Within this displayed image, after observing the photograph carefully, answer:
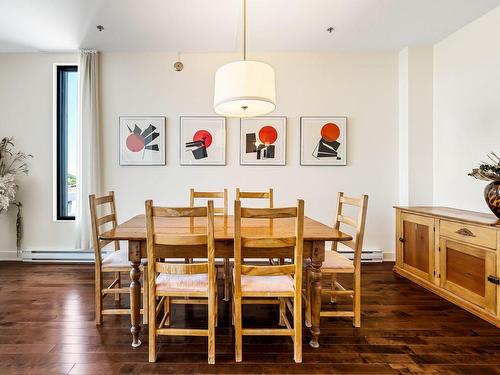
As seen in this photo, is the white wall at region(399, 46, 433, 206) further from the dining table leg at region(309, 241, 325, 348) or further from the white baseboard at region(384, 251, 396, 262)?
the dining table leg at region(309, 241, 325, 348)

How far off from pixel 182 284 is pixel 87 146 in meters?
2.70

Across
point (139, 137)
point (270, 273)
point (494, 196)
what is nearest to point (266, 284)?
point (270, 273)

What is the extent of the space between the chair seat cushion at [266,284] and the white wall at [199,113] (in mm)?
1994

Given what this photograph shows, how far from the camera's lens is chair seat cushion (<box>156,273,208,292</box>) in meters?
1.76

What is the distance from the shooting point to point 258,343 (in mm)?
1938

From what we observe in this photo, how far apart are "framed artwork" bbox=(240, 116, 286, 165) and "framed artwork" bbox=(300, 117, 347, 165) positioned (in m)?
0.28

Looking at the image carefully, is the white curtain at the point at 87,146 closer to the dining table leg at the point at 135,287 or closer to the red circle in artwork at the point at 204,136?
the red circle in artwork at the point at 204,136

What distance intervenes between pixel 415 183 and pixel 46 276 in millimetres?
4550

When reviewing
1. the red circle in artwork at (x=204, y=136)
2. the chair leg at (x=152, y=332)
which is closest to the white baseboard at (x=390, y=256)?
the red circle in artwork at (x=204, y=136)

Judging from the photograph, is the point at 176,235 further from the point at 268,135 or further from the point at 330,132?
the point at 330,132

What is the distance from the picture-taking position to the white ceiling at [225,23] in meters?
2.72

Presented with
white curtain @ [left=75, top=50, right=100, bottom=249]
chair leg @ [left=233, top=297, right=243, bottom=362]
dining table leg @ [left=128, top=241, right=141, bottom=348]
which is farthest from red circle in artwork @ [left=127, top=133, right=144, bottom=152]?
chair leg @ [left=233, top=297, right=243, bottom=362]

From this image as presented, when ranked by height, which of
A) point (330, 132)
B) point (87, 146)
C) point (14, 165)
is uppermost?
point (330, 132)

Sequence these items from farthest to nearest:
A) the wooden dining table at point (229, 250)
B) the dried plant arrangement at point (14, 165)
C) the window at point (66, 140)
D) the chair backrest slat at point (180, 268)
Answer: the window at point (66, 140)
the dried plant arrangement at point (14, 165)
the wooden dining table at point (229, 250)
the chair backrest slat at point (180, 268)
